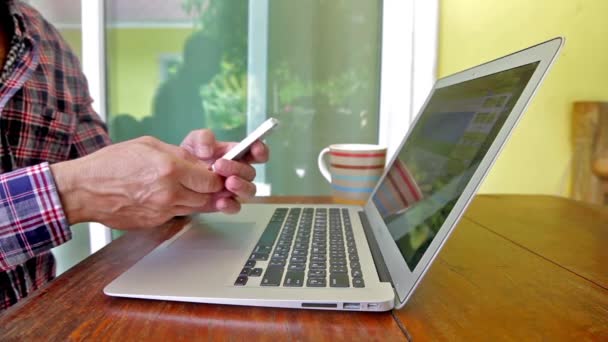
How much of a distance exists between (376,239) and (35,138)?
0.58 metres

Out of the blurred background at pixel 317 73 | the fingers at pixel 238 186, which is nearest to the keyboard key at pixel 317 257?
the fingers at pixel 238 186

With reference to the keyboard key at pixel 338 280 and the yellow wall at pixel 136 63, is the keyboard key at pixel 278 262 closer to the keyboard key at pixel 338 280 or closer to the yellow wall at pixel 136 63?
the keyboard key at pixel 338 280

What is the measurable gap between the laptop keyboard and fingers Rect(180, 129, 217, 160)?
14cm

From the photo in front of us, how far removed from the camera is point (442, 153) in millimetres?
450

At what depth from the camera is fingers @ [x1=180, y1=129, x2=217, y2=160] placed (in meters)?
0.62

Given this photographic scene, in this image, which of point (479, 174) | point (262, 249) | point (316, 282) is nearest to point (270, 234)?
point (262, 249)

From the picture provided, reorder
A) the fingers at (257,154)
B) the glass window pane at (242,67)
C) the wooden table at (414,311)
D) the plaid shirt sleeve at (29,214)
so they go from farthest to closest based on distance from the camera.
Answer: the glass window pane at (242,67)
the fingers at (257,154)
the plaid shirt sleeve at (29,214)
the wooden table at (414,311)

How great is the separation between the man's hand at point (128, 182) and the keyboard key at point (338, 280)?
0.17 meters

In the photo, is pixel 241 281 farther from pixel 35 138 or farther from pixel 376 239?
pixel 35 138

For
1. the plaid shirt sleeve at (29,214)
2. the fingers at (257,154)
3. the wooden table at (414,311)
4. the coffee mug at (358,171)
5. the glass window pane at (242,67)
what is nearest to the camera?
the wooden table at (414,311)

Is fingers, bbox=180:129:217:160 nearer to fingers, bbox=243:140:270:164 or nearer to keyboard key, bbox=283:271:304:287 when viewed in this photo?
fingers, bbox=243:140:270:164

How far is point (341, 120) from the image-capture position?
4.59 feet

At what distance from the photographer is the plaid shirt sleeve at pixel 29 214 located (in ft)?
1.33

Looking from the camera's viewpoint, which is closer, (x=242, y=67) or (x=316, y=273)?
(x=316, y=273)
